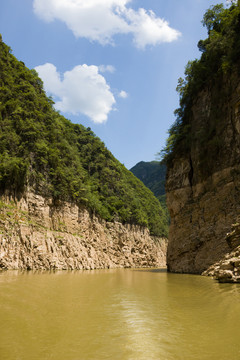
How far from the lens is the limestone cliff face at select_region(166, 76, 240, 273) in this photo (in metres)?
19.4

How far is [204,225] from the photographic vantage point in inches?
851

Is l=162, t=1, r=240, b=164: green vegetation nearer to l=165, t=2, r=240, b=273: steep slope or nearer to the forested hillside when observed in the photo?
l=165, t=2, r=240, b=273: steep slope

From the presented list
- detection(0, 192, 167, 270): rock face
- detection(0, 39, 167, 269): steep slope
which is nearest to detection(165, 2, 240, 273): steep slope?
detection(0, 192, 167, 270): rock face

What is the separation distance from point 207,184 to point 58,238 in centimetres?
1846

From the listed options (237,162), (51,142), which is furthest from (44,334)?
(51,142)

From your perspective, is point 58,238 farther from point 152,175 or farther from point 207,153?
point 152,175

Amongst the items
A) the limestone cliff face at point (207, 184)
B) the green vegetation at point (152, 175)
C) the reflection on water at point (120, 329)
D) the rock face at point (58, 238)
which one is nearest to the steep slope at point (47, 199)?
the rock face at point (58, 238)

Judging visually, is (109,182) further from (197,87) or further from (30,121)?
(197,87)

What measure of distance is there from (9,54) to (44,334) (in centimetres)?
4111

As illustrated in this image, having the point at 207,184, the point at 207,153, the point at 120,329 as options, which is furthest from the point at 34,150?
the point at 120,329

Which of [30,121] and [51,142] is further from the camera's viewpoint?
[51,142]

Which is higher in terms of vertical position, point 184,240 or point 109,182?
point 109,182

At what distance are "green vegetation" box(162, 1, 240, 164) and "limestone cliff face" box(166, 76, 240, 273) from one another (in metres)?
0.19

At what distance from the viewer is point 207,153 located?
23.2 meters
